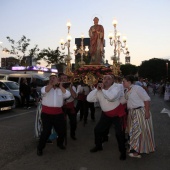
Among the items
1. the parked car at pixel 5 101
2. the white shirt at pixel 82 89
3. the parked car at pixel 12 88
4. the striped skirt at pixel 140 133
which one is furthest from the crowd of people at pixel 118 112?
the parked car at pixel 12 88

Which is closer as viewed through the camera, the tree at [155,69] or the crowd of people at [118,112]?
the crowd of people at [118,112]

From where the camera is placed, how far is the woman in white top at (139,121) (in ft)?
18.9

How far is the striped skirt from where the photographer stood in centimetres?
576

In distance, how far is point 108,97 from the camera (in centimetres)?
564

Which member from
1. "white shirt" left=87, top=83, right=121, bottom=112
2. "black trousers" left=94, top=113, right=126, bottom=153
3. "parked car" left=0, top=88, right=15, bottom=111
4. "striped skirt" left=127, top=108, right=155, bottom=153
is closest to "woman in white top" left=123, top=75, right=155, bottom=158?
"striped skirt" left=127, top=108, right=155, bottom=153

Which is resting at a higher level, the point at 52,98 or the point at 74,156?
the point at 52,98

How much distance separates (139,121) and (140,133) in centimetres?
23

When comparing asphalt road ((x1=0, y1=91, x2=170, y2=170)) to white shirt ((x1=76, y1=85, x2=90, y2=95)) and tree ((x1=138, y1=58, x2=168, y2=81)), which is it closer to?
white shirt ((x1=76, y1=85, x2=90, y2=95))

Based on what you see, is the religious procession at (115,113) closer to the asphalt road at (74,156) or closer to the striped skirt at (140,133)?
the striped skirt at (140,133)

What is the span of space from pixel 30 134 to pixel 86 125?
2450mm

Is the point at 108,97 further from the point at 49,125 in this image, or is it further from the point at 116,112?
the point at 49,125

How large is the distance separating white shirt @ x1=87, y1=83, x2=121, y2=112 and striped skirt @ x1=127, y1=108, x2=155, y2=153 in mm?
480

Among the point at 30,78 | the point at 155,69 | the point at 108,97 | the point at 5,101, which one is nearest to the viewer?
the point at 108,97

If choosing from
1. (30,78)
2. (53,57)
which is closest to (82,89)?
(30,78)
